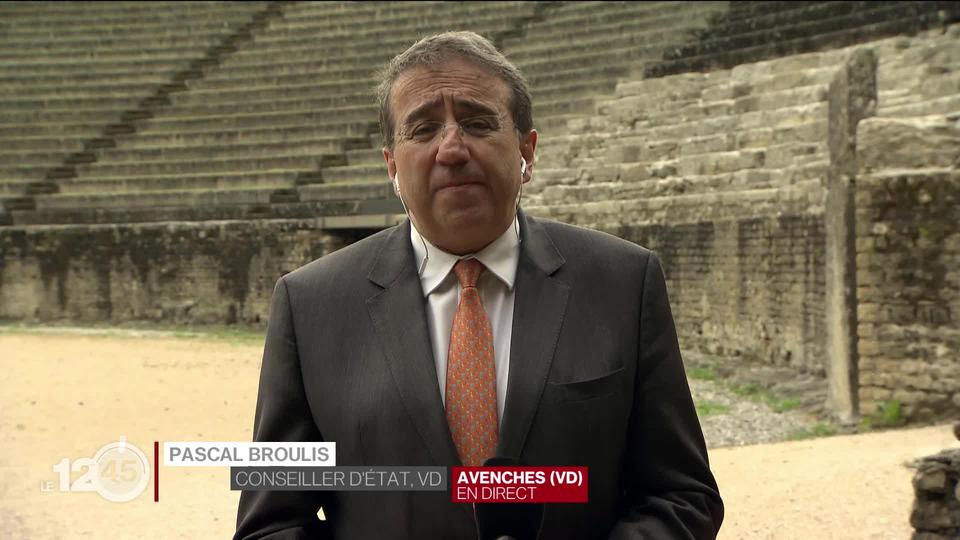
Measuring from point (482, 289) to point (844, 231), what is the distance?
6.52m

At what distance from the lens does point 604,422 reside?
179cm

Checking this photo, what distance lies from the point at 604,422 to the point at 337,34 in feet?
65.5

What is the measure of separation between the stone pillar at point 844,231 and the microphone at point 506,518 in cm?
655

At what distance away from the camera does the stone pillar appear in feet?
25.5

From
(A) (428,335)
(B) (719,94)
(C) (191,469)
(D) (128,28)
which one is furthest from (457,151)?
(D) (128,28)

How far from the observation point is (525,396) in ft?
5.78

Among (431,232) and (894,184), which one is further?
(894,184)

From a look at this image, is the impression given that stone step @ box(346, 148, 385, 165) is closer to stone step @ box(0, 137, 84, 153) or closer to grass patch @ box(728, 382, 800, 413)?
stone step @ box(0, 137, 84, 153)

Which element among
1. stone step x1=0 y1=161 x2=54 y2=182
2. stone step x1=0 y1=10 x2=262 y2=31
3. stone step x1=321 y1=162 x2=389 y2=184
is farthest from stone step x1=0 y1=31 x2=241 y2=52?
stone step x1=321 y1=162 x2=389 y2=184

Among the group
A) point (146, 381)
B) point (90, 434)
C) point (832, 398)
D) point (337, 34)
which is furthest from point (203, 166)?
point (832, 398)

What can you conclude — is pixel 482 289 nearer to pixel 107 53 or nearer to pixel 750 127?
pixel 750 127

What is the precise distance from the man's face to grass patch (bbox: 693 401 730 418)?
6.83 m

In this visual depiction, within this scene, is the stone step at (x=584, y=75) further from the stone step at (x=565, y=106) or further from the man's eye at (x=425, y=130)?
the man's eye at (x=425, y=130)

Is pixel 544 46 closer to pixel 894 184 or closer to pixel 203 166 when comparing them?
pixel 203 166
